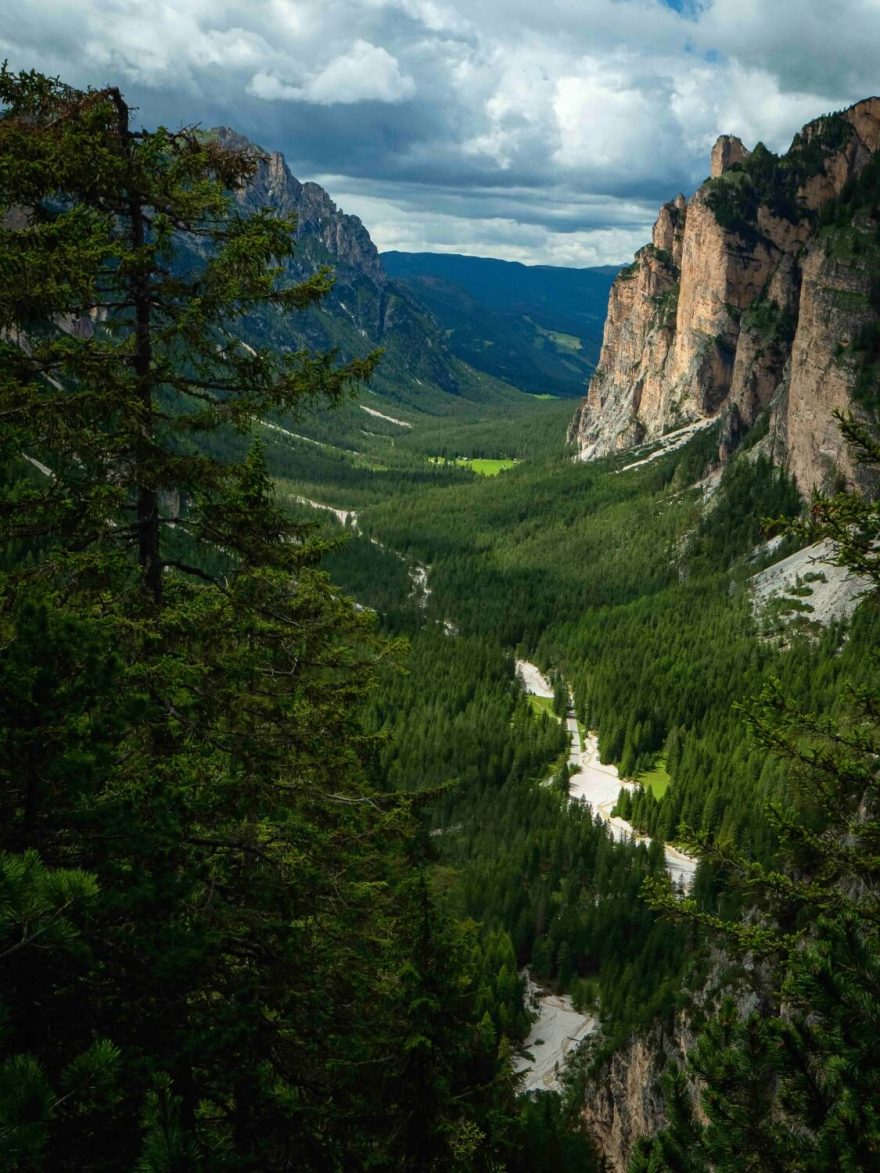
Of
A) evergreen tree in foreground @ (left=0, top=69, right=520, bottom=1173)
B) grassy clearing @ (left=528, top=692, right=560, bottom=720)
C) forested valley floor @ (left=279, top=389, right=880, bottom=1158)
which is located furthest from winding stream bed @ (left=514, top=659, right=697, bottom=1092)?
evergreen tree in foreground @ (left=0, top=69, right=520, bottom=1173)

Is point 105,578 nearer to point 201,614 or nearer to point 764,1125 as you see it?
point 201,614

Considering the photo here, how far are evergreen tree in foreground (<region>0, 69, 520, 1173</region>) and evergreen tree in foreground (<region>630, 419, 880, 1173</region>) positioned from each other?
4301 millimetres

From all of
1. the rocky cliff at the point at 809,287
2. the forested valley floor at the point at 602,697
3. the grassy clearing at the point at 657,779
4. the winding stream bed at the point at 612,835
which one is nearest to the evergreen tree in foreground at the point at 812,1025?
the forested valley floor at the point at 602,697

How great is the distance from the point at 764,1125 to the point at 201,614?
9862 mm

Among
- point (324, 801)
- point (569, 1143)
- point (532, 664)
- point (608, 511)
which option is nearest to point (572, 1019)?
point (569, 1143)

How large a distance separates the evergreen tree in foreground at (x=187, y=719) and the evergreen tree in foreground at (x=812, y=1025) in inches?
169

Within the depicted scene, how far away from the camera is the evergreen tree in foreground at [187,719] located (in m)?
8.95

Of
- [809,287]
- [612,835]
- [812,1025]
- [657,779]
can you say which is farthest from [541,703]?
[812,1025]

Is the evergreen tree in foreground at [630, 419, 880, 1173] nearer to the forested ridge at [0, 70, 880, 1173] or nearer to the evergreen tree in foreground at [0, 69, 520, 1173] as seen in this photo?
the forested ridge at [0, 70, 880, 1173]

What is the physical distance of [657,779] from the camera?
95562mm

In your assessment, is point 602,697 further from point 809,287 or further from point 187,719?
point 187,719

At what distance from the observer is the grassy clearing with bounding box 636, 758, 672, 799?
92375mm

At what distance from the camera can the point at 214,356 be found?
13703 millimetres

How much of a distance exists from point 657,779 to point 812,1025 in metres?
87.9
